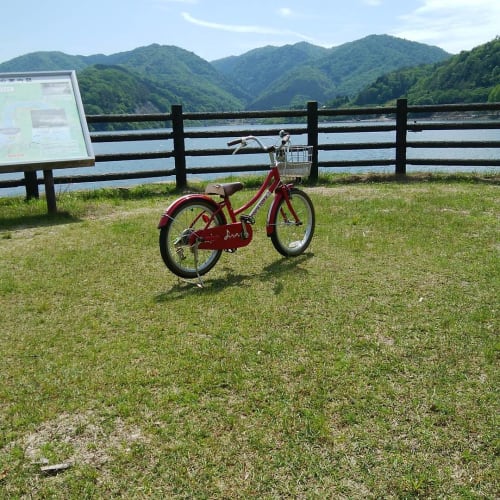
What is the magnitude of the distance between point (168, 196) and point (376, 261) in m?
5.28

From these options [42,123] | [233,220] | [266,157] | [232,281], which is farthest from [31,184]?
[266,157]

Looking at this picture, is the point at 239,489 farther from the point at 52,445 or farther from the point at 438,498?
the point at 52,445

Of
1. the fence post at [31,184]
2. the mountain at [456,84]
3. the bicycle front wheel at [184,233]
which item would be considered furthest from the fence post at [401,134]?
the mountain at [456,84]

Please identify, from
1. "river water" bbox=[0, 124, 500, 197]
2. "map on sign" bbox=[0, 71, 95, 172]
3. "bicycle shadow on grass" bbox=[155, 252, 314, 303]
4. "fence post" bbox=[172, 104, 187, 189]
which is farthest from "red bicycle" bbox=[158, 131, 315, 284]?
"fence post" bbox=[172, 104, 187, 189]

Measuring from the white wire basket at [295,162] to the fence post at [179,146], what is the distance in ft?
17.0

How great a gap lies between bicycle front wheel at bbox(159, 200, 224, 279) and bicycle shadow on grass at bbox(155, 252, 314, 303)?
0.40 ft

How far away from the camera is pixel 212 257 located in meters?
5.00

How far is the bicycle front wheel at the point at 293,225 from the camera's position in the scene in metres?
5.29

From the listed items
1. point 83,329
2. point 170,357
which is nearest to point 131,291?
point 83,329

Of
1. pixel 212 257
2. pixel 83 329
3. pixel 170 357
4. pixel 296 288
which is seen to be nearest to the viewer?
pixel 170 357

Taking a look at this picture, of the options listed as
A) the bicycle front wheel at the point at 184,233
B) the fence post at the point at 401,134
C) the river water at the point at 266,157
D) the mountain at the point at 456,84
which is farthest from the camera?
the mountain at the point at 456,84

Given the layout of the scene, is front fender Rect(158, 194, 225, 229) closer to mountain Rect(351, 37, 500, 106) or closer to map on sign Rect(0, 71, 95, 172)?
map on sign Rect(0, 71, 95, 172)

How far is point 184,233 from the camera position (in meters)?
4.59

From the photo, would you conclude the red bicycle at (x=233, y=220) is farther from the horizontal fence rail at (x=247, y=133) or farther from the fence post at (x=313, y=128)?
the fence post at (x=313, y=128)
